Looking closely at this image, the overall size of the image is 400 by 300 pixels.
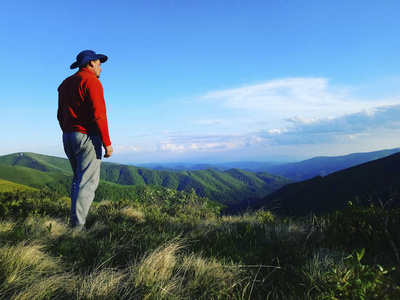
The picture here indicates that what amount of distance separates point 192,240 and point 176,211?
11.3ft

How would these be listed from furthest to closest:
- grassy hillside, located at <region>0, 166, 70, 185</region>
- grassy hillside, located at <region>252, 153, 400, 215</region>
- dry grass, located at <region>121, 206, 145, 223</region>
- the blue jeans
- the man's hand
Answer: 1. grassy hillside, located at <region>0, 166, 70, 185</region>
2. grassy hillside, located at <region>252, 153, 400, 215</region>
3. dry grass, located at <region>121, 206, 145, 223</region>
4. the man's hand
5. the blue jeans

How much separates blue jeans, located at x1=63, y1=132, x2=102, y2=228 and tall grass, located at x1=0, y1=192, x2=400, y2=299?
0.37 metres

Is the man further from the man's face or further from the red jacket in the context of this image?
the man's face

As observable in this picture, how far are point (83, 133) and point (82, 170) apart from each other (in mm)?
692

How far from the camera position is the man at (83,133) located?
171 inches

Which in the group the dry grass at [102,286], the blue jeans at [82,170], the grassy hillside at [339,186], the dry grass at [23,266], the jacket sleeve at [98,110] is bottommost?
the grassy hillside at [339,186]

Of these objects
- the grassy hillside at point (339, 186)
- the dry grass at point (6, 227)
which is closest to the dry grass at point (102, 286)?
the dry grass at point (6, 227)

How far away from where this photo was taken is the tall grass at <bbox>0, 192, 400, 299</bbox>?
2.05 meters

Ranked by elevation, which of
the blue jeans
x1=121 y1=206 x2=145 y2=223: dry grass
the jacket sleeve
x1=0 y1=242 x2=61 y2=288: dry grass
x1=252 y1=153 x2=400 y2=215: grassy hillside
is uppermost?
the jacket sleeve

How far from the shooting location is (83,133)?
441cm

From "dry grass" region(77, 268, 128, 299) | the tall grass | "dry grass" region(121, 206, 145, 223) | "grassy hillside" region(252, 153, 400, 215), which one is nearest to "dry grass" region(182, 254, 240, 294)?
the tall grass

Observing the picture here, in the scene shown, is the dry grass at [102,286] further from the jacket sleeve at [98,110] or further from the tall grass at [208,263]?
the jacket sleeve at [98,110]

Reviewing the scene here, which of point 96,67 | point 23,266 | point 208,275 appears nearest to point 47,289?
point 23,266

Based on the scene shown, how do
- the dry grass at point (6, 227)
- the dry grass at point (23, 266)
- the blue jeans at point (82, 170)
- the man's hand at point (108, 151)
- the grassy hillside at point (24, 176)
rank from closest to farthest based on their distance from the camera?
the dry grass at point (23, 266)
the dry grass at point (6, 227)
the blue jeans at point (82, 170)
the man's hand at point (108, 151)
the grassy hillside at point (24, 176)
